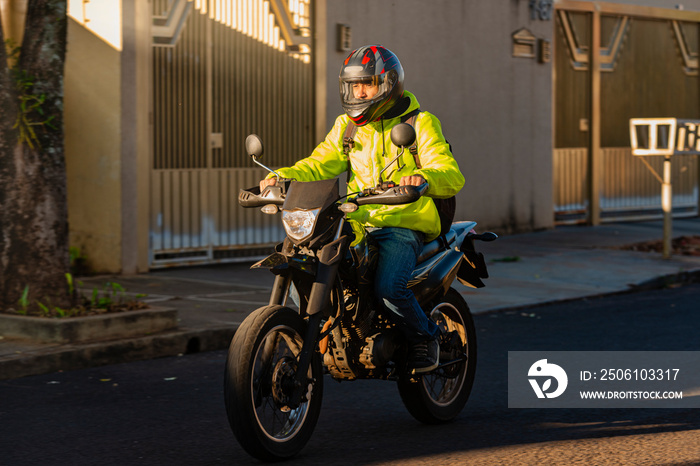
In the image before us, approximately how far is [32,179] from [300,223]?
155 inches

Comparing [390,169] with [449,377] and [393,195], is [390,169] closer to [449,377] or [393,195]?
[393,195]

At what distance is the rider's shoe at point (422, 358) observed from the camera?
5.73 m

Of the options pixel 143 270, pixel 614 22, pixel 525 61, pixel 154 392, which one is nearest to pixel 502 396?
Answer: pixel 154 392

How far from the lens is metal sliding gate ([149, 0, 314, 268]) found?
42.3 feet

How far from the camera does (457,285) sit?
12414mm

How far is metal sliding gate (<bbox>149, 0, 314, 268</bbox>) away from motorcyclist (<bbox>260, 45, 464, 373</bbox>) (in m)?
7.32

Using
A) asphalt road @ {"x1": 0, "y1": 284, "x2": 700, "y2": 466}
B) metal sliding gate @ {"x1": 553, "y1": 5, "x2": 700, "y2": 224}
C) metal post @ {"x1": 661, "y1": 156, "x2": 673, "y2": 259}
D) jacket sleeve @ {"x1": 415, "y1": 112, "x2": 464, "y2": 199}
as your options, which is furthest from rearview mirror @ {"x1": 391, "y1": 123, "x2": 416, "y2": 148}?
metal sliding gate @ {"x1": 553, "y1": 5, "x2": 700, "y2": 224}

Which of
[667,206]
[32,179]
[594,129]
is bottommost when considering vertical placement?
[667,206]

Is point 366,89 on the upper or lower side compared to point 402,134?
upper

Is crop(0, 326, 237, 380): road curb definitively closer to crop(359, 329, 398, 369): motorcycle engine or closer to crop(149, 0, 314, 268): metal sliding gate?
crop(359, 329, 398, 369): motorcycle engine

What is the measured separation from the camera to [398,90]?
566 cm

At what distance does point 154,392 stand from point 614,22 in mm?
14940

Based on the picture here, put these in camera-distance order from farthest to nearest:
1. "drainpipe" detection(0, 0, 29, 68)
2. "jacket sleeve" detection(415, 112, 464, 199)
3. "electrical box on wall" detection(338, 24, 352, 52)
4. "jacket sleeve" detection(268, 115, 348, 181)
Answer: "electrical box on wall" detection(338, 24, 352, 52)
"drainpipe" detection(0, 0, 29, 68)
"jacket sleeve" detection(268, 115, 348, 181)
"jacket sleeve" detection(415, 112, 464, 199)

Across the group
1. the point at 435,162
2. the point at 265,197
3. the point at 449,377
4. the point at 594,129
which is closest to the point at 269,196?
the point at 265,197
